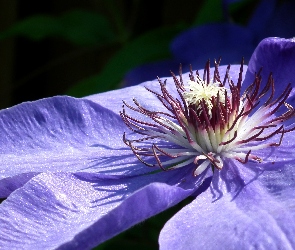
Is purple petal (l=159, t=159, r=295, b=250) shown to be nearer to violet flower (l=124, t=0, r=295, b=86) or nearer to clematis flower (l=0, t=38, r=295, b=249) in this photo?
clematis flower (l=0, t=38, r=295, b=249)

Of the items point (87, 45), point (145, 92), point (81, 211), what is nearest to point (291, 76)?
point (145, 92)

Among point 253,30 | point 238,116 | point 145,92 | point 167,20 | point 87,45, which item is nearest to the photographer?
point 238,116

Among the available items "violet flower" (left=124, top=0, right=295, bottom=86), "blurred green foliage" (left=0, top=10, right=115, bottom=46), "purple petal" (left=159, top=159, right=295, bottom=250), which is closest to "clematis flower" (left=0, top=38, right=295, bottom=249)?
"purple petal" (left=159, top=159, right=295, bottom=250)

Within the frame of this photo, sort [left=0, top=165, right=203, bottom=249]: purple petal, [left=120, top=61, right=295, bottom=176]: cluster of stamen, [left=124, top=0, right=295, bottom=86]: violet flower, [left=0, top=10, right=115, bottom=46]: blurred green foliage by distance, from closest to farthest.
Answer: [left=0, top=165, right=203, bottom=249]: purple petal, [left=120, top=61, right=295, bottom=176]: cluster of stamen, [left=124, top=0, right=295, bottom=86]: violet flower, [left=0, top=10, right=115, bottom=46]: blurred green foliage

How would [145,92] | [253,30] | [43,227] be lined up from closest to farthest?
[43,227]
[145,92]
[253,30]

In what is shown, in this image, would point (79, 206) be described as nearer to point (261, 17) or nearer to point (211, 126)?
point (211, 126)

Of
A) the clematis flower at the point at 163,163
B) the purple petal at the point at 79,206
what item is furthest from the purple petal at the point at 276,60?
the purple petal at the point at 79,206

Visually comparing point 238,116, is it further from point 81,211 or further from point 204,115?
point 81,211
